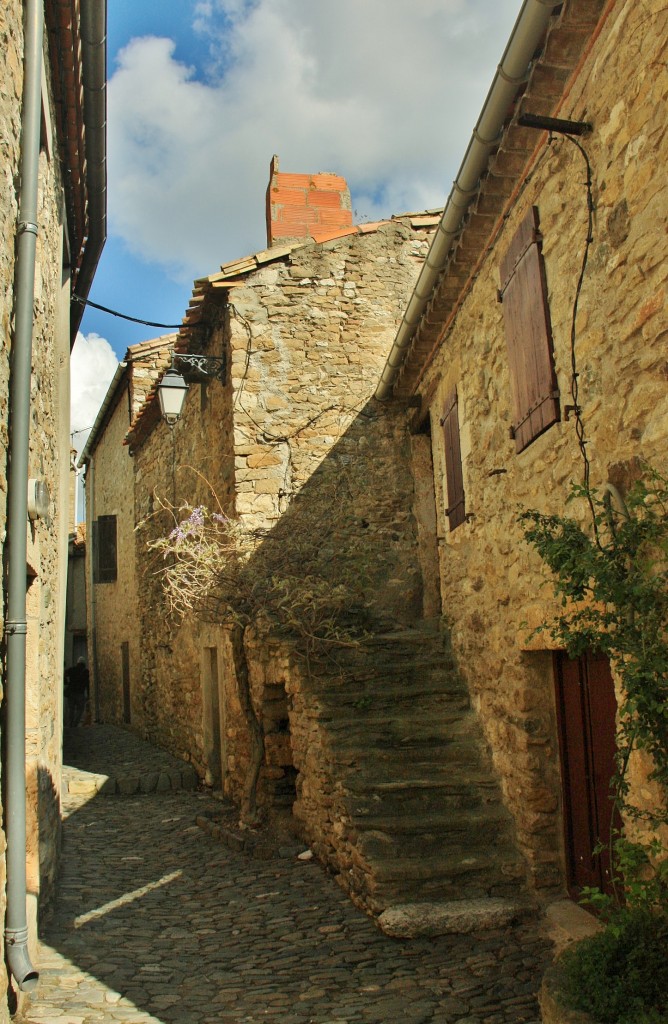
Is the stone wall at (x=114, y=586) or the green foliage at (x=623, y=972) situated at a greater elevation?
the stone wall at (x=114, y=586)

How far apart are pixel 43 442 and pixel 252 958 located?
3307 millimetres

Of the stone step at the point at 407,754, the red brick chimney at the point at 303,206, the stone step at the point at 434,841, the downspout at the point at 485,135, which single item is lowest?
the stone step at the point at 434,841

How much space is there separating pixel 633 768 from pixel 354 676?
3.56 metres

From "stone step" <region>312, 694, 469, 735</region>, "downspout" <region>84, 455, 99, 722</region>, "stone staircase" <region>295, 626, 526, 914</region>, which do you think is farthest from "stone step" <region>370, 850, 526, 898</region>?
"downspout" <region>84, 455, 99, 722</region>

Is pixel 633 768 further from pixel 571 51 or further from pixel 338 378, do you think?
pixel 338 378

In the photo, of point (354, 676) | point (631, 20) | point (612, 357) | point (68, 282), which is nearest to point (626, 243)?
point (612, 357)

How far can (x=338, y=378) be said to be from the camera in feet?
29.7

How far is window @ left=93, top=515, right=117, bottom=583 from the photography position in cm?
1684

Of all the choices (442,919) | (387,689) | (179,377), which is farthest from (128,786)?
(442,919)

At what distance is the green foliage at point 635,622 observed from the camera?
2.99m

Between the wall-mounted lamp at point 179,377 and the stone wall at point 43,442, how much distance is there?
120cm

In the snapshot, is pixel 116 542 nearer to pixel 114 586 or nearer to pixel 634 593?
pixel 114 586

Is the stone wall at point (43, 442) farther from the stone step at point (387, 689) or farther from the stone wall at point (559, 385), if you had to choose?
the stone wall at point (559, 385)

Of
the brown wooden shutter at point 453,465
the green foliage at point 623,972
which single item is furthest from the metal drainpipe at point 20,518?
the brown wooden shutter at point 453,465
